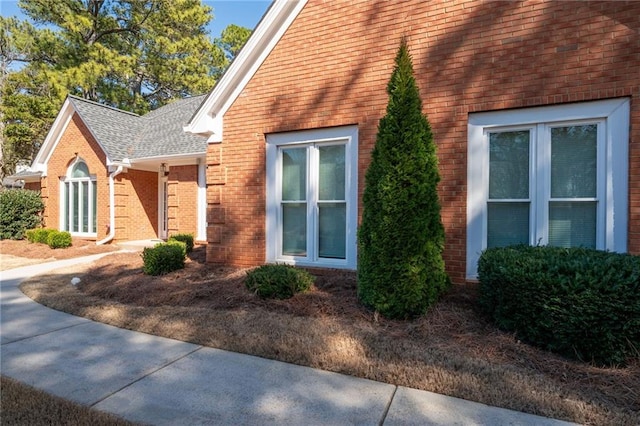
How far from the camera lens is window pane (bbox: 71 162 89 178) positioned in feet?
45.4

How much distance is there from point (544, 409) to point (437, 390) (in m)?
0.79

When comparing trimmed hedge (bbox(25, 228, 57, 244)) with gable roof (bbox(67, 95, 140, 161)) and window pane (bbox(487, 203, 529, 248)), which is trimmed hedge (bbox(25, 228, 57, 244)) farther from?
window pane (bbox(487, 203, 529, 248))

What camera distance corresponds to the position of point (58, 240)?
40.2 ft

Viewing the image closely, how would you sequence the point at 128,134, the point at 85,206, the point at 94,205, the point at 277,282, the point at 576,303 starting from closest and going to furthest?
the point at 576,303 < the point at 277,282 < the point at 94,205 < the point at 85,206 < the point at 128,134

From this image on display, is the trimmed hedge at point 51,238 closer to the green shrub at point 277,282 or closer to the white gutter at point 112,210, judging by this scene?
the white gutter at point 112,210

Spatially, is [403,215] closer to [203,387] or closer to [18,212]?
[203,387]

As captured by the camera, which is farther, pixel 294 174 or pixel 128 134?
pixel 128 134

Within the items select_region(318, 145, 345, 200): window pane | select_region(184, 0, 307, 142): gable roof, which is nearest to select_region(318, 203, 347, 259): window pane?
select_region(318, 145, 345, 200): window pane

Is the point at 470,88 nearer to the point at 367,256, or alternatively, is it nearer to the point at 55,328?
the point at 367,256

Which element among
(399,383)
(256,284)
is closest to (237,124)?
(256,284)

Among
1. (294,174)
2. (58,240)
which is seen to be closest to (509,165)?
(294,174)

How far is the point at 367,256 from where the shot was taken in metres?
4.76

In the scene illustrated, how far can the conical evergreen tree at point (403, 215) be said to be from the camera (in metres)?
4.48

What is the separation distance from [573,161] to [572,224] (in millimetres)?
883
